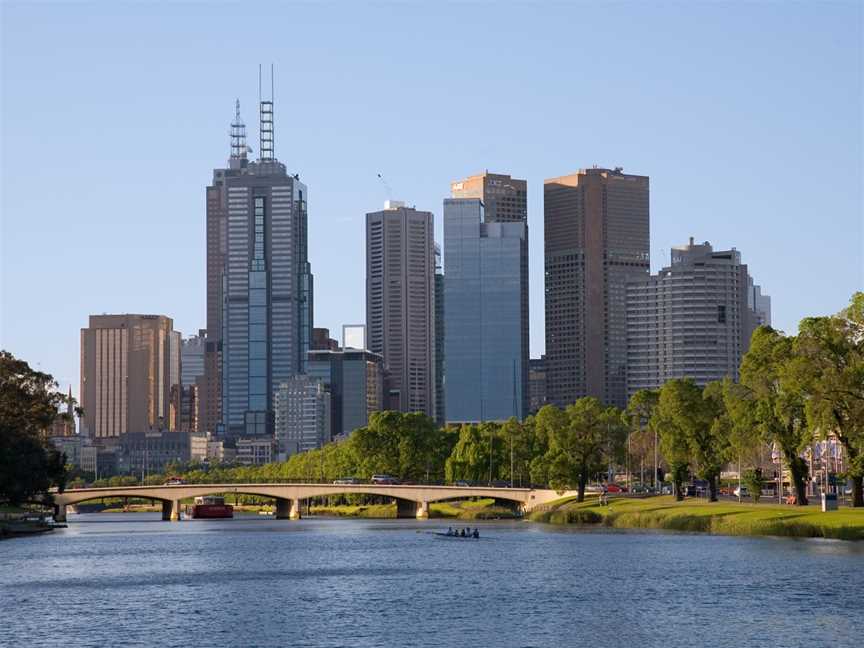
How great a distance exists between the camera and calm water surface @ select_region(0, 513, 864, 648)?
7756cm

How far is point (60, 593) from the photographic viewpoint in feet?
331

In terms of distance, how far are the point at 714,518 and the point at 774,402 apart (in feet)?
44.9

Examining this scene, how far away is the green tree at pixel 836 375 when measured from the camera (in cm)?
13112

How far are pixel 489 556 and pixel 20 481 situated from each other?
67125 mm

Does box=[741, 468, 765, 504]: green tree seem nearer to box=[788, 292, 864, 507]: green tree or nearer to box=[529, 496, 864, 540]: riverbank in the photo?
box=[529, 496, 864, 540]: riverbank

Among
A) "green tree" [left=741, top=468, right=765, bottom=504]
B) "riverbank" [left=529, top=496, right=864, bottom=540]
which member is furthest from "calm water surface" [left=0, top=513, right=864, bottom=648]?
"green tree" [left=741, top=468, right=765, bottom=504]

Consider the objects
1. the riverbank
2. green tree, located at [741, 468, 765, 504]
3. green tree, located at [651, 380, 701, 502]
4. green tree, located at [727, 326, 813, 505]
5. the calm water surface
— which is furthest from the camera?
green tree, located at [651, 380, 701, 502]

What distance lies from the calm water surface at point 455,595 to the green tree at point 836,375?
37.9 ft

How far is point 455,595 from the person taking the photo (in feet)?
318

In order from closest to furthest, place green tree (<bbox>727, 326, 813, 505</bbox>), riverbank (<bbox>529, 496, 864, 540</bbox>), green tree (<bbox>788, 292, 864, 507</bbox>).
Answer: riverbank (<bbox>529, 496, 864, 540</bbox>) → green tree (<bbox>788, 292, 864, 507</bbox>) → green tree (<bbox>727, 326, 813, 505</bbox>)

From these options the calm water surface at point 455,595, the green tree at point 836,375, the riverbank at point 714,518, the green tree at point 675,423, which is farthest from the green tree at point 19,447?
the green tree at point 836,375

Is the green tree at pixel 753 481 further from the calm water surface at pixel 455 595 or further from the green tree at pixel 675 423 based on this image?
the calm water surface at pixel 455 595

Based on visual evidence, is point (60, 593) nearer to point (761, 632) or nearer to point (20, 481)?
point (761, 632)

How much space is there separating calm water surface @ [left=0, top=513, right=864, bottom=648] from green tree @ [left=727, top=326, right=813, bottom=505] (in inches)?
475
